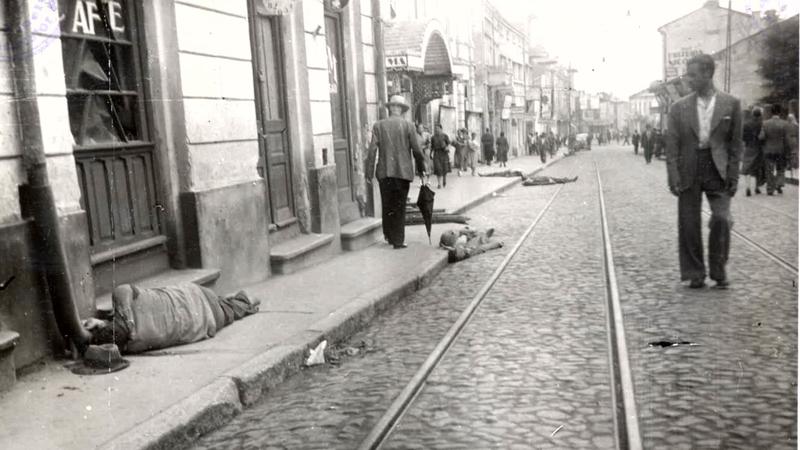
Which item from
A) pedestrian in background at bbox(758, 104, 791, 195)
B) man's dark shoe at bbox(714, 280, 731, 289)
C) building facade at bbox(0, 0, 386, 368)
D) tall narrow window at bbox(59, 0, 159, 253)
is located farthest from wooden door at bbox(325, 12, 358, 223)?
pedestrian in background at bbox(758, 104, 791, 195)

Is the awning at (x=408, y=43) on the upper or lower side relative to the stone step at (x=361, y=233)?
upper

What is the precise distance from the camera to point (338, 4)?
32.8ft

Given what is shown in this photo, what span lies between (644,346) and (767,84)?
7233 millimetres

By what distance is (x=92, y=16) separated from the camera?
561cm

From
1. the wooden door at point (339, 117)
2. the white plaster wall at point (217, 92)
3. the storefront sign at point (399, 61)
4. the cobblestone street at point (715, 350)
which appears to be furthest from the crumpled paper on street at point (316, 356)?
the storefront sign at point (399, 61)

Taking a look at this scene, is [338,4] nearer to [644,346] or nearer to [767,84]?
[767,84]

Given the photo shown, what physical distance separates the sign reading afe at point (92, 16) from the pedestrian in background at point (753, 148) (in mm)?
11410

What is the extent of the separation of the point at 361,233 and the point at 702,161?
16.2 ft

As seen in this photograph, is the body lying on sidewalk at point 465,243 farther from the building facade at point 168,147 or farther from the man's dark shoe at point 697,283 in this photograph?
the man's dark shoe at point 697,283

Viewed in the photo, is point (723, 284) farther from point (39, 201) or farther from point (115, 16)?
point (115, 16)

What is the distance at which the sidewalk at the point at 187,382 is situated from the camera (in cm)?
349

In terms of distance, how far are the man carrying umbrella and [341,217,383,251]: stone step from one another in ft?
1.75

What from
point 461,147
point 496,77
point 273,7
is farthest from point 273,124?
point 496,77

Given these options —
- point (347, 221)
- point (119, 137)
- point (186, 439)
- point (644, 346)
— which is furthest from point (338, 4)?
point (186, 439)
